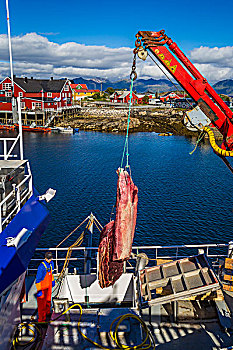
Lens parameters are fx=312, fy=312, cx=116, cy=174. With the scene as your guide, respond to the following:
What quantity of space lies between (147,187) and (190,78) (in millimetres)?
26465

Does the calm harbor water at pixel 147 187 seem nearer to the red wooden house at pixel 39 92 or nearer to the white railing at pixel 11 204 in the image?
the white railing at pixel 11 204

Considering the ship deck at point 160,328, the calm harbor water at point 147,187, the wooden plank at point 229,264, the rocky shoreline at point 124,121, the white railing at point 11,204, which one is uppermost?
the white railing at point 11,204

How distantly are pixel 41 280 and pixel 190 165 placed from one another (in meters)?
41.9

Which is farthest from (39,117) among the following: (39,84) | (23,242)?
(23,242)

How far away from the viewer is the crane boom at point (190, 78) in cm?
1015

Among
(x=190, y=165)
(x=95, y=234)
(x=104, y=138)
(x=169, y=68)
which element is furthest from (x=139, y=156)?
(x=169, y=68)

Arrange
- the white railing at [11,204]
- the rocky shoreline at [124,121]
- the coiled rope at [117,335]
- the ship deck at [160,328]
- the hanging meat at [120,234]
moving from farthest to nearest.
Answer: the rocky shoreline at [124,121] → the white railing at [11,204] → the ship deck at [160,328] → the coiled rope at [117,335] → the hanging meat at [120,234]

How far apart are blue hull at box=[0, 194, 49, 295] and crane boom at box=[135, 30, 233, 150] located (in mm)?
6598

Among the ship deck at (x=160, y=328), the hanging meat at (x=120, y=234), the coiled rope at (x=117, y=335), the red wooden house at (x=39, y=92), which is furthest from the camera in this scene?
the red wooden house at (x=39, y=92)

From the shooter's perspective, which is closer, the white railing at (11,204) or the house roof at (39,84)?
the white railing at (11,204)

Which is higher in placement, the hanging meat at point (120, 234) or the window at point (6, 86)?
the window at point (6, 86)

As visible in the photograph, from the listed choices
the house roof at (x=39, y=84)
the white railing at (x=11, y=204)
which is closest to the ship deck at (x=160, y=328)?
the white railing at (x=11, y=204)

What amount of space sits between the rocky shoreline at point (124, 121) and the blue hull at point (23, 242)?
73.0 meters

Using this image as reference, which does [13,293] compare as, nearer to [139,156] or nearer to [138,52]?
[138,52]
